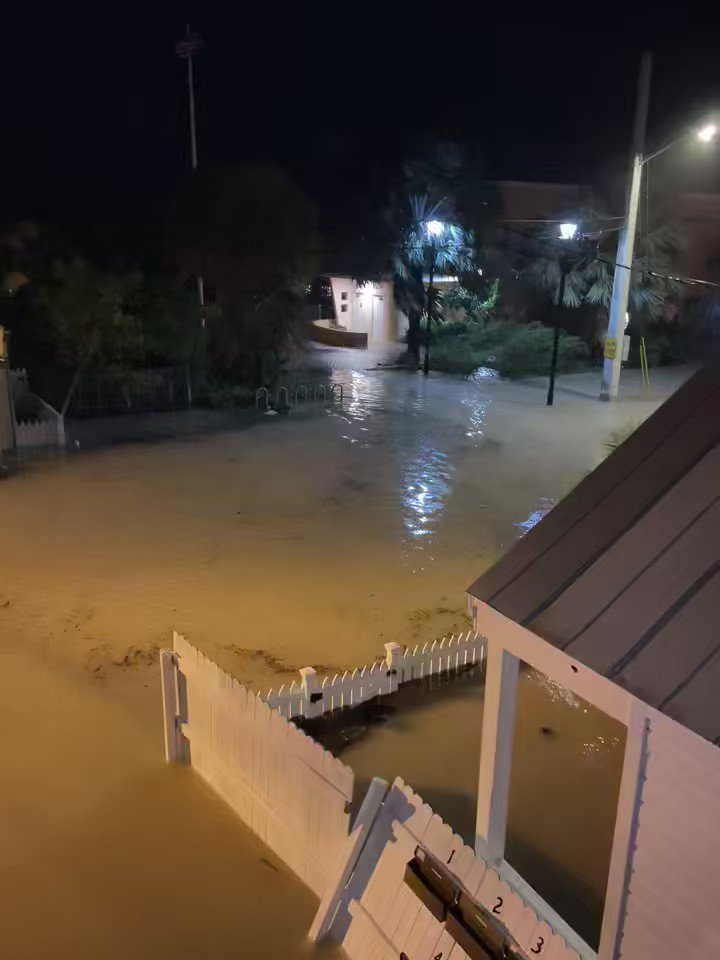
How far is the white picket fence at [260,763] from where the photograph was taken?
15.0 feet

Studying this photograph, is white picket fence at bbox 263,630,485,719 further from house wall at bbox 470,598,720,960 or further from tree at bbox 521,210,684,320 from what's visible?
tree at bbox 521,210,684,320

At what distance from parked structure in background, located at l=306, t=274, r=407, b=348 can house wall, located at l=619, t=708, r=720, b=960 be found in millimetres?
32435

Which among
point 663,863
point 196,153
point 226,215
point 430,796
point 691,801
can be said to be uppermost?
point 196,153

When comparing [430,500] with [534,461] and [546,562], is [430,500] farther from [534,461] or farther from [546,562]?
[546,562]

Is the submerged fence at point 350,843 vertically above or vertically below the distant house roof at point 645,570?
below

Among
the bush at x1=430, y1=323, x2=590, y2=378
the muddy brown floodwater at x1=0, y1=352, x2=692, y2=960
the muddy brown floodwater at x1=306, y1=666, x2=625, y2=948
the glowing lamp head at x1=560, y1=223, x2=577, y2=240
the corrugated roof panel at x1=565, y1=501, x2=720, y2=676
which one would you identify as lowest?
the muddy brown floodwater at x1=306, y1=666, x2=625, y2=948

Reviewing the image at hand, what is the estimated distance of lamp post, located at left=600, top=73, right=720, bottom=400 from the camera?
19.5 metres

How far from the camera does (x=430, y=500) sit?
1304cm

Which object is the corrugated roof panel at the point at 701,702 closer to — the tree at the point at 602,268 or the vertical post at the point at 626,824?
the vertical post at the point at 626,824

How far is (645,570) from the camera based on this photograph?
3.46m

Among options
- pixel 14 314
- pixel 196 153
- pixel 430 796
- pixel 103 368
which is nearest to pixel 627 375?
pixel 196 153

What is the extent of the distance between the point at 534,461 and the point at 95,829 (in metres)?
11.7

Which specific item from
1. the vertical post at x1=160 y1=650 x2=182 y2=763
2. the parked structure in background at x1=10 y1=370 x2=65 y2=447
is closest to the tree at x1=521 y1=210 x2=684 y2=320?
the parked structure in background at x1=10 y1=370 x2=65 y2=447

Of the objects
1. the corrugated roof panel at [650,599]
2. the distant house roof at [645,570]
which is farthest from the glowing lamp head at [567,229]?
the corrugated roof panel at [650,599]
